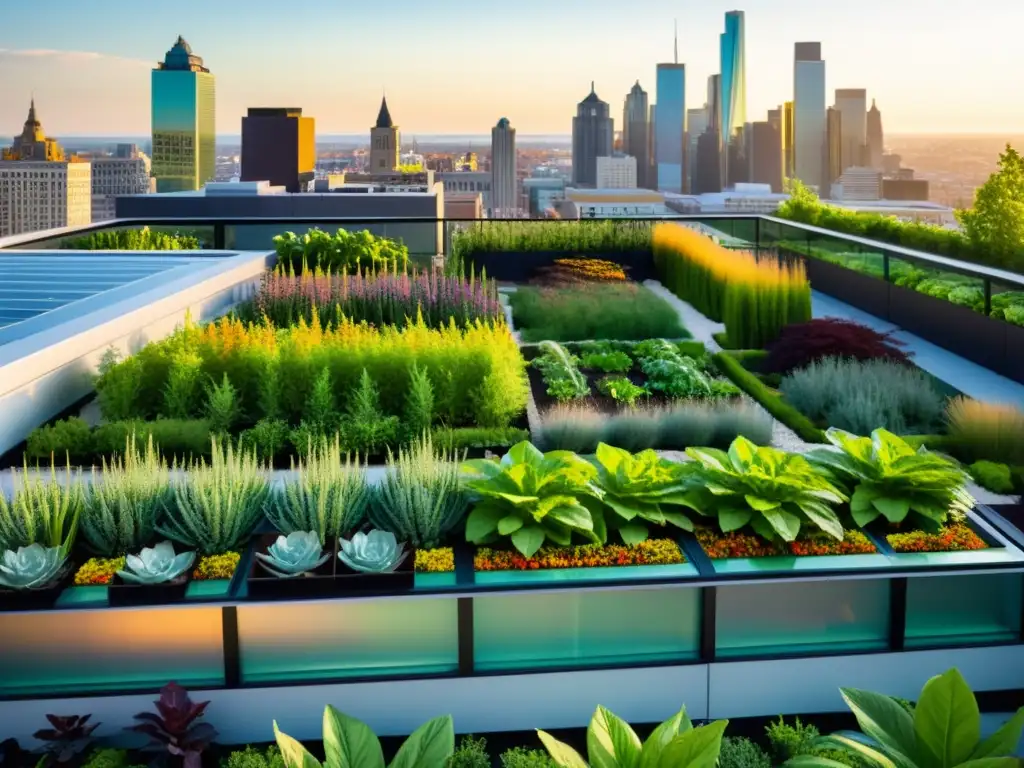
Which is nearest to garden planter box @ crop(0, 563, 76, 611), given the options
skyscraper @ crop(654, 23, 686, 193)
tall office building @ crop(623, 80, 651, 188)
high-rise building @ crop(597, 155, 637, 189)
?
high-rise building @ crop(597, 155, 637, 189)

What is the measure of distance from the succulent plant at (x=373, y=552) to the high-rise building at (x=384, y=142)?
116 metres

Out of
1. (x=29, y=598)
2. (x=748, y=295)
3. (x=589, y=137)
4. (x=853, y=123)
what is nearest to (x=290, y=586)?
(x=29, y=598)

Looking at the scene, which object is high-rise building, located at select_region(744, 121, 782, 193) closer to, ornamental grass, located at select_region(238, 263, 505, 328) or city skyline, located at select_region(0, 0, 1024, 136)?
city skyline, located at select_region(0, 0, 1024, 136)

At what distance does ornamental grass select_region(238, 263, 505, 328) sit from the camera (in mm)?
9320

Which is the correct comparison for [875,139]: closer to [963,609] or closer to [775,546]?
[963,609]

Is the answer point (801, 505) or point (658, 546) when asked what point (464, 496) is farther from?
point (801, 505)

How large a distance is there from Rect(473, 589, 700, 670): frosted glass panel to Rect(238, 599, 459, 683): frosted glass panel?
15 cm

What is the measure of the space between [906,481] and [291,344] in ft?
12.6

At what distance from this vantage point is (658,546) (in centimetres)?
442

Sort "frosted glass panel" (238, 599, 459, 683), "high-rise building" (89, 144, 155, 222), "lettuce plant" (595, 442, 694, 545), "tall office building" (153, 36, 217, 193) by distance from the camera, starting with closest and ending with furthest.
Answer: "frosted glass panel" (238, 599, 459, 683)
"lettuce plant" (595, 442, 694, 545)
"high-rise building" (89, 144, 155, 222)
"tall office building" (153, 36, 217, 193)

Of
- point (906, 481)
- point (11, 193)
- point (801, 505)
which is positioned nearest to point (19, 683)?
point (801, 505)

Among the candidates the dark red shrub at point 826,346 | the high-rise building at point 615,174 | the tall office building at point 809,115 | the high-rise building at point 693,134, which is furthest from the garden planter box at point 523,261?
the high-rise building at point 693,134

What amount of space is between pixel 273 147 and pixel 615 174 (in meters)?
31.6

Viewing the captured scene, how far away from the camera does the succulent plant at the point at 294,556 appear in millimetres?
4105
